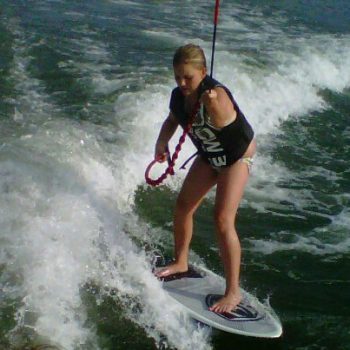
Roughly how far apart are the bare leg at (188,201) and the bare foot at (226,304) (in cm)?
54

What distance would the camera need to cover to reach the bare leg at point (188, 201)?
4.89 metres

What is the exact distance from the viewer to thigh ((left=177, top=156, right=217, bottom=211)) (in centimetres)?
488

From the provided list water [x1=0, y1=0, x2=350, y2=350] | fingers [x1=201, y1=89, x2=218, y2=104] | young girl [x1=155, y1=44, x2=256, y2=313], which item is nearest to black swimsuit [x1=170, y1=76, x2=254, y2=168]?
young girl [x1=155, y1=44, x2=256, y2=313]

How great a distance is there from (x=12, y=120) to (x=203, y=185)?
12.6 feet

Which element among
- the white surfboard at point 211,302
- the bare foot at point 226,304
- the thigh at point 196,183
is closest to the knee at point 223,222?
the thigh at point 196,183

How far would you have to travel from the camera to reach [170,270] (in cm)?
535

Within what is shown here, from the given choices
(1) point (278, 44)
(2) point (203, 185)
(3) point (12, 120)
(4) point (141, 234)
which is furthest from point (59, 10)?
(2) point (203, 185)

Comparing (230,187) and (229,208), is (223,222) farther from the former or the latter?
(230,187)

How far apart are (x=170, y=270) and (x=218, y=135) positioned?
4.62 feet

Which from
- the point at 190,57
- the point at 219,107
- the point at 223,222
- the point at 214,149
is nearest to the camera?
the point at 190,57

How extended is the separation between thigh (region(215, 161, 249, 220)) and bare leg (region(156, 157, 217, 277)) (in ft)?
0.64

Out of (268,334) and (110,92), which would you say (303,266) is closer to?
(268,334)

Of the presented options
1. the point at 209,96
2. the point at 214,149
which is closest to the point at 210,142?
the point at 214,149

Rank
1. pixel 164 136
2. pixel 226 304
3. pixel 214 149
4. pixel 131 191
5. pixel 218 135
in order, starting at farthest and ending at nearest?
pixel 131 191, pixel 226 304, pixel 164 136, pixel 214 149, pixel 218 135
